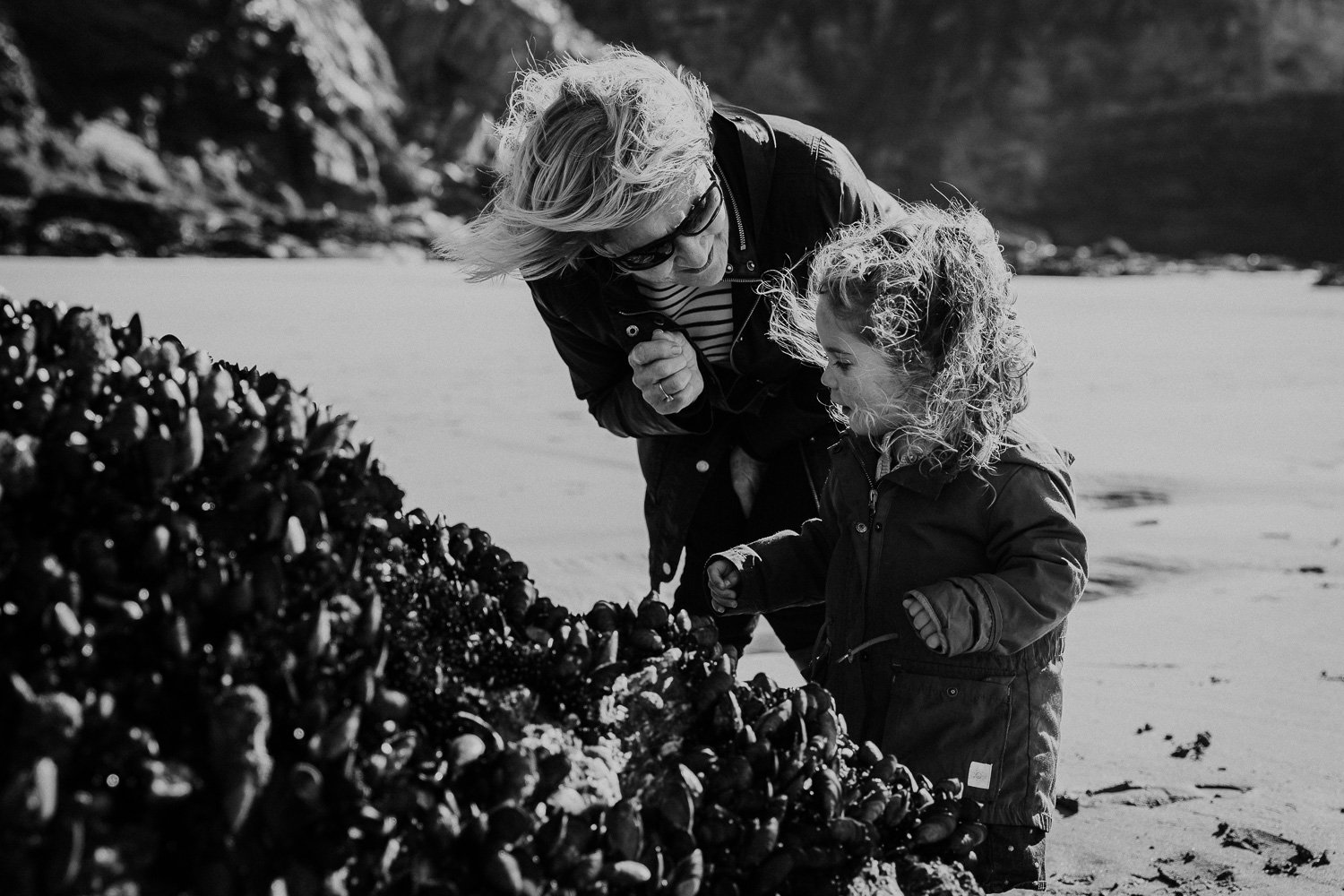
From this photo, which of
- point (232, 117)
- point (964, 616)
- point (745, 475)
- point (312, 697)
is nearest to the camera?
point (312, 697)

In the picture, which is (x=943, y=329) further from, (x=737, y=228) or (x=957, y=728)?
(x=957, y=728)

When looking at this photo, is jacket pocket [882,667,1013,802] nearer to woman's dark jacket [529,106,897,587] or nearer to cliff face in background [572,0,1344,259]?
woman's dark jacket [529,106,897,587]

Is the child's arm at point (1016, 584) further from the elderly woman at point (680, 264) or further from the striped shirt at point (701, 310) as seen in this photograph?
the striped shirt at point (701, 310)

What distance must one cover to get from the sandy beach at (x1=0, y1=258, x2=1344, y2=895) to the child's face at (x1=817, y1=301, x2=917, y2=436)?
3.32ft

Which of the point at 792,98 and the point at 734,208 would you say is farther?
the point at 792,98

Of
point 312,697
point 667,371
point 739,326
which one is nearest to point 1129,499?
point 739,326

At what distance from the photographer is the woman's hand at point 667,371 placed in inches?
111

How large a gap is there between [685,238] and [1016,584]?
990 millimetres

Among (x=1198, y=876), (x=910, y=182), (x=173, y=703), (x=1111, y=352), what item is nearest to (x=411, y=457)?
(x=1198, y=876)

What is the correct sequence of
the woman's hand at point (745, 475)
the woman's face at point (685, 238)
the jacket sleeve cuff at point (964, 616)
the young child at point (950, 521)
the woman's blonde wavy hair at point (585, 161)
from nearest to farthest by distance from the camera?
the jacket sleeve cuff at point (964, 616), the young child at point (950, 521), the woman's blonde wavy hair at point (585, 161), the woman's face at point (685, 238), the woman's hand at point (745, 475)

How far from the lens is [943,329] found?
242 cm

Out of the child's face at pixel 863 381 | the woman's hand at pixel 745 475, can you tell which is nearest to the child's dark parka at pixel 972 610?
the child's face at pixel 863 381

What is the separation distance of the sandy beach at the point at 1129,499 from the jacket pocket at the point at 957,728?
1.25 ft

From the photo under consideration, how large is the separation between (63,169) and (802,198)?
33.2 metres
